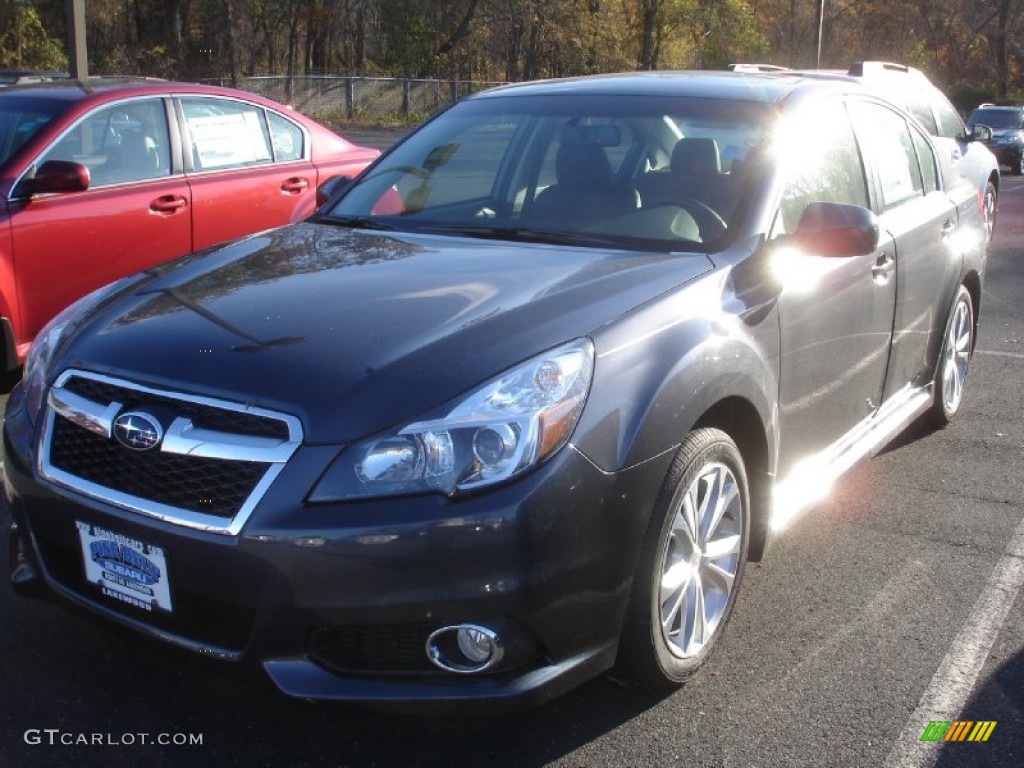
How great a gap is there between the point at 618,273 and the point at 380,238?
98 centimetres

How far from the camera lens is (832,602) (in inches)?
153

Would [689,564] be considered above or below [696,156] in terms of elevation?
below

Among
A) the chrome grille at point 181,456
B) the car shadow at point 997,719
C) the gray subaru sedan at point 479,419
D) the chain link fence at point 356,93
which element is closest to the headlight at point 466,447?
the gray subaru sedan at point 479,419

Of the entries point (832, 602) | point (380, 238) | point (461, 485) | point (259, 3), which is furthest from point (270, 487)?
point (259, 3)

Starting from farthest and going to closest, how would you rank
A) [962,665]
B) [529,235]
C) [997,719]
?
[529,235]
[962,665]
[997,719]

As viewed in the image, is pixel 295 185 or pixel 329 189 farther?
pixel 295 185

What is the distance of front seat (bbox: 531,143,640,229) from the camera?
13.0 feet

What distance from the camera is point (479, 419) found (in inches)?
105

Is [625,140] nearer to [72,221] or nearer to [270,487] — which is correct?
[270,487]

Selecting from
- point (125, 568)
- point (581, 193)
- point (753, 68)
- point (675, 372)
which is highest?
point (753, 68)

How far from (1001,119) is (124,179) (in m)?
26.5

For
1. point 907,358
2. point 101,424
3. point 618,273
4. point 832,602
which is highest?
point 618,273

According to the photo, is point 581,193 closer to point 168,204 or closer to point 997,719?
point 997,719

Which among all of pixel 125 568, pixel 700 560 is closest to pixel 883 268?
pixel 700 560
